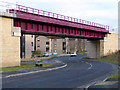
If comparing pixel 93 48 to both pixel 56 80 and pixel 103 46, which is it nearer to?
pixel 103 46

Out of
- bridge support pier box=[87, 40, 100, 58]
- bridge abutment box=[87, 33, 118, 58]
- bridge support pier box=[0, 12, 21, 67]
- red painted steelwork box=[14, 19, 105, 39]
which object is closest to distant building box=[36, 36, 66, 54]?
bridge abutment box=[87, 33, 118, 58]

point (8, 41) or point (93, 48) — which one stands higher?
point (8, 41)

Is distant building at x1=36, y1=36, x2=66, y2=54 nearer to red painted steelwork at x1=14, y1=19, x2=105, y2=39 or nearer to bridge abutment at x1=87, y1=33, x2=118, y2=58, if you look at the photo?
bridge abutment at x1=87, y1=33, x2=118, y2=58

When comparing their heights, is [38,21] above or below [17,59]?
above

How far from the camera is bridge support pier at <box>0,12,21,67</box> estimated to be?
21844 millimetres

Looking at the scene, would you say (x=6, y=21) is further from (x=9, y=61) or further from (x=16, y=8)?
(x=9, y=61)

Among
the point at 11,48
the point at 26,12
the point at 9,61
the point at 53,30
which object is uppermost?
the point at 26,12

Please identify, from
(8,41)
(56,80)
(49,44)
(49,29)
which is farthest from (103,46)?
(49,44)

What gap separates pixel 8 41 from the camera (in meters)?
22.6

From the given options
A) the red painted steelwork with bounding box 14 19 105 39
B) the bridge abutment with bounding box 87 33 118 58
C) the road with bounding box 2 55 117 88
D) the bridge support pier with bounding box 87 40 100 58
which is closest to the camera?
the road with bounding box 2 55 117 88

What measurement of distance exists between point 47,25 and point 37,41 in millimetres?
63901

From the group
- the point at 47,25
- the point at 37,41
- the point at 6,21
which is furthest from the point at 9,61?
the point at 37,41

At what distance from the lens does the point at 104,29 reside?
148 feet

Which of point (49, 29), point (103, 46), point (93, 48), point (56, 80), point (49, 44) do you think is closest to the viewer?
point (56, 80)
